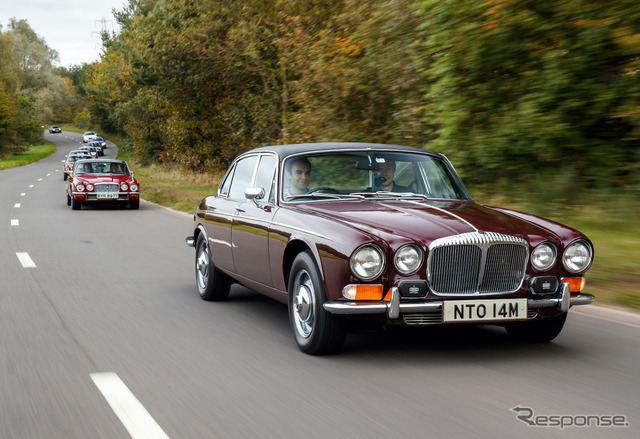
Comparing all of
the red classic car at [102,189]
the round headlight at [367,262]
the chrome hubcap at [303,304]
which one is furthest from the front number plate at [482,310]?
the red classic car at [102,189]

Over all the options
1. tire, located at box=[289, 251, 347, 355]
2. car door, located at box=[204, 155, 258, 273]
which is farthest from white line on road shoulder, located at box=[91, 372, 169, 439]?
car door, located at box=[204, 155, 258, 273]

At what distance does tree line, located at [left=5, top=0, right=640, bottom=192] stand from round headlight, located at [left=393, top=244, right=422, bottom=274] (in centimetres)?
597

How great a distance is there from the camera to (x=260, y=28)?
83.0 ft

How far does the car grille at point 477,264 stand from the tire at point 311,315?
723 millimetres

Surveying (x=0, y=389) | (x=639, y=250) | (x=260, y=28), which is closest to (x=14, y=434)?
(x=0, y=389)

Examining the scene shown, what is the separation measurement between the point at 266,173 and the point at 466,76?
6.39 metres

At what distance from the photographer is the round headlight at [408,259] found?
5.13m

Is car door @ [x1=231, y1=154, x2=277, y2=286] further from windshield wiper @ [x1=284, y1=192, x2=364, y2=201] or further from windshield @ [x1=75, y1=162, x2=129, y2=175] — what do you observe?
windshield @ [x1=75, y1=162, x2=129, y2=175]

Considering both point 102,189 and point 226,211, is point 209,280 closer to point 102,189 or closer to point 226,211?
point 226,211

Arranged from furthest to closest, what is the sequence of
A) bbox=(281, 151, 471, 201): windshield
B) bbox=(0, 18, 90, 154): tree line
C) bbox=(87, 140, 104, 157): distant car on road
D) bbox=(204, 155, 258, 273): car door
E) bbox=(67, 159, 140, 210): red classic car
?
bbox=(0, 18, 90, 154): tree line < bbox=(87, 140, 104, 157): distant car on road < bbox=(67, 159, 140, 210): red classic car < bbox=(204, 155, 258, 273): car door < bbox=(281, 151, 471, 201): windshield

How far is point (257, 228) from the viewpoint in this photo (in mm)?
6574

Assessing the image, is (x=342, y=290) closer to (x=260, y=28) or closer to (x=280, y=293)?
(x=280, y=293)

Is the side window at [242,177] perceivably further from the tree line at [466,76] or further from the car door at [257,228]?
the tree line at [466,76]

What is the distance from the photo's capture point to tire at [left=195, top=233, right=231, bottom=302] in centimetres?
785
